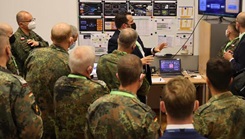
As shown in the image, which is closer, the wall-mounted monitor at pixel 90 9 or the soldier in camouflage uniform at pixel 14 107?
the soldier in camouflage uniform at pixel 14 107

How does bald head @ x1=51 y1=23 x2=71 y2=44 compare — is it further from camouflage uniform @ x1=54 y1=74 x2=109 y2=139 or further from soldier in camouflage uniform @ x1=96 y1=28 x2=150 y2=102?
camouflage uniform @ x1=54 y1=74 x2=109 y2=139

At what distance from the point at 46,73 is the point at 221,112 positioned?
1613mm

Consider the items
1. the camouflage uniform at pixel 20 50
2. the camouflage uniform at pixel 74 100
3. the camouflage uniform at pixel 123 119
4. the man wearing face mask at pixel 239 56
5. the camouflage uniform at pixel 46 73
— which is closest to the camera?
the camouflage uniform at pixel 123 119

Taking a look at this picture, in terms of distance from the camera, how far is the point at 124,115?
2230 millimetres

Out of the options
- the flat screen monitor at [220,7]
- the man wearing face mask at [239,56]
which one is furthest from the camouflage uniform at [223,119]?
the flat screen monitor at [220,7]

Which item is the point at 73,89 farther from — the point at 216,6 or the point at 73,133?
the point at 216,6

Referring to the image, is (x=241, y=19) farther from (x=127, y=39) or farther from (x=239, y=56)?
(x=127, y=39)

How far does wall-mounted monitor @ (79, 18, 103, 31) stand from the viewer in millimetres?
6035

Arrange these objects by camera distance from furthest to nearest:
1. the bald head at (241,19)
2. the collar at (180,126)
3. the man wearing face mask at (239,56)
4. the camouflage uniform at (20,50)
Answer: the camouflage uniform at (20,50) → the bald head at (241,19) → the man wearing face mask at (239,56) → the collar at (180,126)

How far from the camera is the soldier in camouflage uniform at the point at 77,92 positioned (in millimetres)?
2729

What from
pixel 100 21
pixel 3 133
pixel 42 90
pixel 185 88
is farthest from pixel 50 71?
pixel 100 21

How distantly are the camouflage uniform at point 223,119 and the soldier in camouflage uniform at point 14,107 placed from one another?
1.06m

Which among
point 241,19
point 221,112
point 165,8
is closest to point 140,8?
point 165,8

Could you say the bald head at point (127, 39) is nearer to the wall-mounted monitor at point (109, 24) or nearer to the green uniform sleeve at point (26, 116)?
the green uniform sleeve at point (26, 116)
